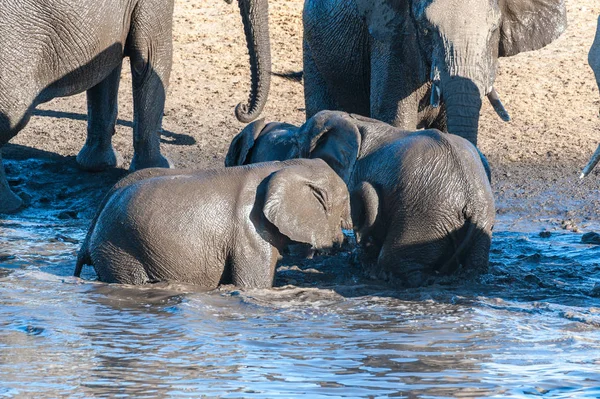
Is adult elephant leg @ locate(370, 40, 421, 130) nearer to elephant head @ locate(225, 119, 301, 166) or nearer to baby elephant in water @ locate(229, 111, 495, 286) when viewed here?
elephant head @ locate(225, 119, 301, 166)

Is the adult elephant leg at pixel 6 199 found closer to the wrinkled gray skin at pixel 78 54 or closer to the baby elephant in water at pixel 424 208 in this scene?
the wrinkled gray skin at pixel 78 54

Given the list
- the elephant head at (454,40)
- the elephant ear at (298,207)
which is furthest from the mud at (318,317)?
the elephant head at (454,40)

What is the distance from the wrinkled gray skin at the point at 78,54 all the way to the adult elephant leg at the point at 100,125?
717mm

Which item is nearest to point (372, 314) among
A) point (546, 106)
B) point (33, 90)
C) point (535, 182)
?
point (33, 90)

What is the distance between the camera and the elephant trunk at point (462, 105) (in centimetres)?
675

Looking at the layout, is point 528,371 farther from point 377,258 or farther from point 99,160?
point 99,160

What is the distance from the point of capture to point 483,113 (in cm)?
1034

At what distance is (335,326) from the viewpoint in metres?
5.17

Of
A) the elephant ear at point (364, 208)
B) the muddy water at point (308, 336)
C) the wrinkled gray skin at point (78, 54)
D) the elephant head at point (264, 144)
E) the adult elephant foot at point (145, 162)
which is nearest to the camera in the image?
the muddy water at point (308, 336)

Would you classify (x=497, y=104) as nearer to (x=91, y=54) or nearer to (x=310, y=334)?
(x=91, y=54)

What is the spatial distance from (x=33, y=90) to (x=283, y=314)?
2757 millimetres

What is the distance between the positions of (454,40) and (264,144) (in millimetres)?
1191

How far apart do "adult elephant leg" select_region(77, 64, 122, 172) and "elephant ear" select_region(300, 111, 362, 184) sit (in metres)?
2.73

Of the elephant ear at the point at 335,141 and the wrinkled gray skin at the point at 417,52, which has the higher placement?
the wrinkled gray skin at the point at 417,52
